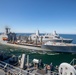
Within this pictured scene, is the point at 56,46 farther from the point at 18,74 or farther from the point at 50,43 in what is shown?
the point at 18,74

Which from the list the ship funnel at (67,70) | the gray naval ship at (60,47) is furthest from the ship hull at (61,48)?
the ship funnel at (67,70)

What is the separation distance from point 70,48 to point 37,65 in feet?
106

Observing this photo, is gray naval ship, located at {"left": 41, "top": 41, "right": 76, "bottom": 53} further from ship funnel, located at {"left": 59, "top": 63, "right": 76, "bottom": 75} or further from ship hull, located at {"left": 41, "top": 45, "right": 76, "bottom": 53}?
ship funnel, located at {"left": 59, "top": 63, "right": 76, "bottom": 75}

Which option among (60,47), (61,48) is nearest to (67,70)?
(60,47)

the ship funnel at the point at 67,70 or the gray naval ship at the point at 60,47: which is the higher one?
the ship funnel at the point at 67,70

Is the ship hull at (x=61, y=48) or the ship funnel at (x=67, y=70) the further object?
the ship hull at (x=61, y=48)

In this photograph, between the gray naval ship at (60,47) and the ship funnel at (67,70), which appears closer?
the ship funnel at (67,70)

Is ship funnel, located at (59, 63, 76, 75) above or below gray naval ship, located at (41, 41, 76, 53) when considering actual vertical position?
above

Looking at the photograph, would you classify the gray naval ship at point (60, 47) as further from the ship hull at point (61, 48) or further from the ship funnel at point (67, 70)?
the ship funnel at point (67, 70)

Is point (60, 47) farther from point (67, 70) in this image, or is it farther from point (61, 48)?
point (67, 70)

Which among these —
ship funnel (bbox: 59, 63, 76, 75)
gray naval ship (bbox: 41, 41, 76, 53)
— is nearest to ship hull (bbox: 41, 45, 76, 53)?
gray naval ship (bbox: 41, 41, 76, 53)

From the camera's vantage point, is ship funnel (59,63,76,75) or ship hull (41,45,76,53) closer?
ship funnel (59,63,76,75)

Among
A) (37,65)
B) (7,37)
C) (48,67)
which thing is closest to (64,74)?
(48,67)

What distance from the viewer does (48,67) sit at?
16453mm
